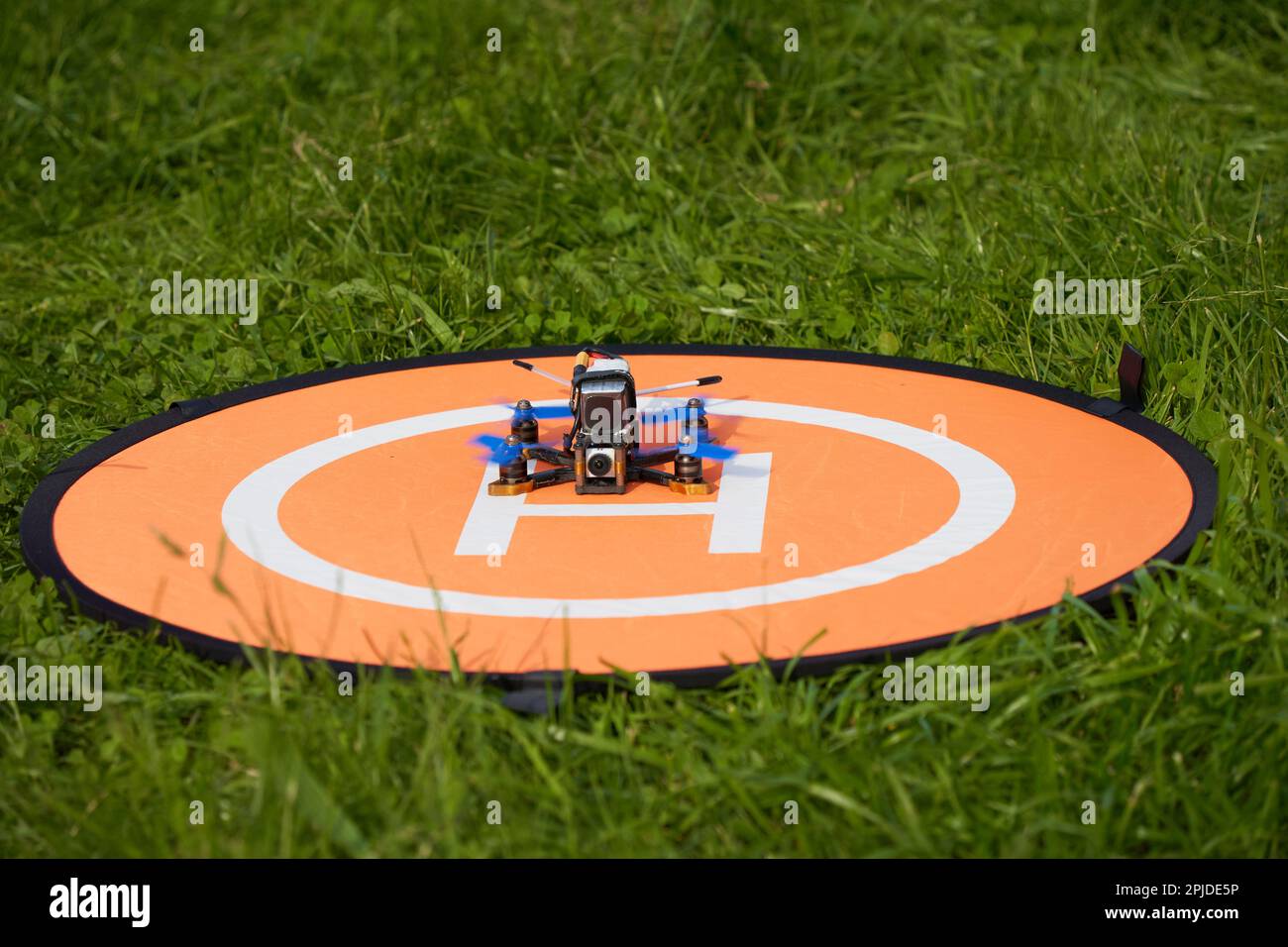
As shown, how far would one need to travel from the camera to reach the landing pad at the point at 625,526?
323 centimetres

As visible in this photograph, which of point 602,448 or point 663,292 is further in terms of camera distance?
point 663,292

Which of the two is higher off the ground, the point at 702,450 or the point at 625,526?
the point at 702,450

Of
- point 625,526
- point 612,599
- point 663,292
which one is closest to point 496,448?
point 625,526

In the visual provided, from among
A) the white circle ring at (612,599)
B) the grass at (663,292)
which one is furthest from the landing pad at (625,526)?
the grass at (663,292)

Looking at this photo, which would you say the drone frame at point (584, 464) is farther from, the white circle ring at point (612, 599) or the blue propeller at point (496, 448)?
the white circle ring at point (612, 599)

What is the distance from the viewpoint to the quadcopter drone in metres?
3.92

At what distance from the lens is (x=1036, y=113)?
264 inches

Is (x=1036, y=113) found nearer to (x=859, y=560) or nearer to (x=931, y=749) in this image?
(x=859, y=560)

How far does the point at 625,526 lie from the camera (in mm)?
3838

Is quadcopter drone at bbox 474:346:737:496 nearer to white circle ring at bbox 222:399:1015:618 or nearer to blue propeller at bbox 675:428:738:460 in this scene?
blue propeller at bbox 675:428:738:460

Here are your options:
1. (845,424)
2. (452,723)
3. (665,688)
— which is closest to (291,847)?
(452,723)

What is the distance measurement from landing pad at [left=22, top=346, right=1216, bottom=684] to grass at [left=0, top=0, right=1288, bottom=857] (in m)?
0.14

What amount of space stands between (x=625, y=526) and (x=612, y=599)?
47 centimetres

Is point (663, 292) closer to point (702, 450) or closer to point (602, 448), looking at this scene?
point (702, 450)
